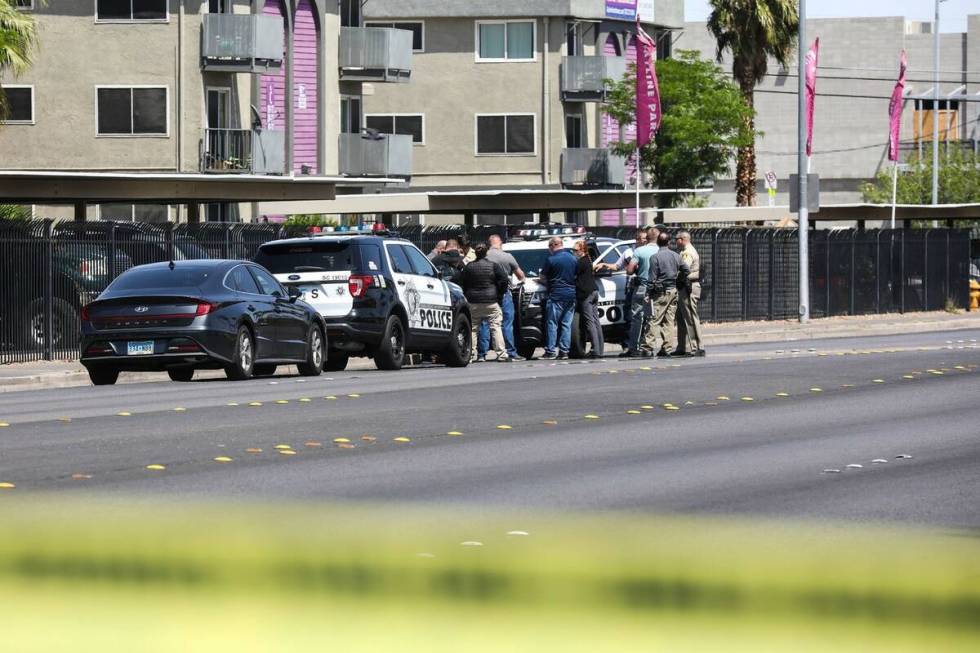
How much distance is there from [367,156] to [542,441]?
4508cm

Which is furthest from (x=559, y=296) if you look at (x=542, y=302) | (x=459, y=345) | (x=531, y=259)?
(x=531, y=259)

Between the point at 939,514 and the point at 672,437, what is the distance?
16.3 ft

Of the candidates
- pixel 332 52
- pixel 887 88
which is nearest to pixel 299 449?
pixel 332 52

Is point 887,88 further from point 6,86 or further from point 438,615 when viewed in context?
Result: point 438,615

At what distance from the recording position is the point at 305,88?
58250mm

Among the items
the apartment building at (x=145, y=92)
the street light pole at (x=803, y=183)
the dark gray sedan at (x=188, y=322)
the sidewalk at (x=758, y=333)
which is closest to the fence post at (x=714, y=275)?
the sidewalk at (x=758, y=333)

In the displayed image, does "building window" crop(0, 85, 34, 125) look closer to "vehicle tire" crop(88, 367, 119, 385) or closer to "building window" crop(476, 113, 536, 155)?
A: "building window" crop(476, 113, 536, 155)

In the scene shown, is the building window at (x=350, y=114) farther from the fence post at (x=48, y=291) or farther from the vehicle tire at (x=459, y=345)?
the vehicle tire at (x=459, y=345)

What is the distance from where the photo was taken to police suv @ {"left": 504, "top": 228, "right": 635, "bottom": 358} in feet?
102

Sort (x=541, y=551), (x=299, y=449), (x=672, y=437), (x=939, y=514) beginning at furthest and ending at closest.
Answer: (x=672, y=437) → (x=299, y=449) → (x=939, y=514) → (x=541, y=551)

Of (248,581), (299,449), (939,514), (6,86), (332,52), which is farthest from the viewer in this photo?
(332,52)

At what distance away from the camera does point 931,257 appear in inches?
2116

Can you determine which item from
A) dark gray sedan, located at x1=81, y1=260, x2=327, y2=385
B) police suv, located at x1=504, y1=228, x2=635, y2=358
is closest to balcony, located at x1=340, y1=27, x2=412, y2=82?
police suv, located at x1=504, y1=228, x2=635, y2=358

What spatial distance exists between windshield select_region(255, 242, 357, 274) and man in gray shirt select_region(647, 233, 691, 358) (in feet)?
16.7
